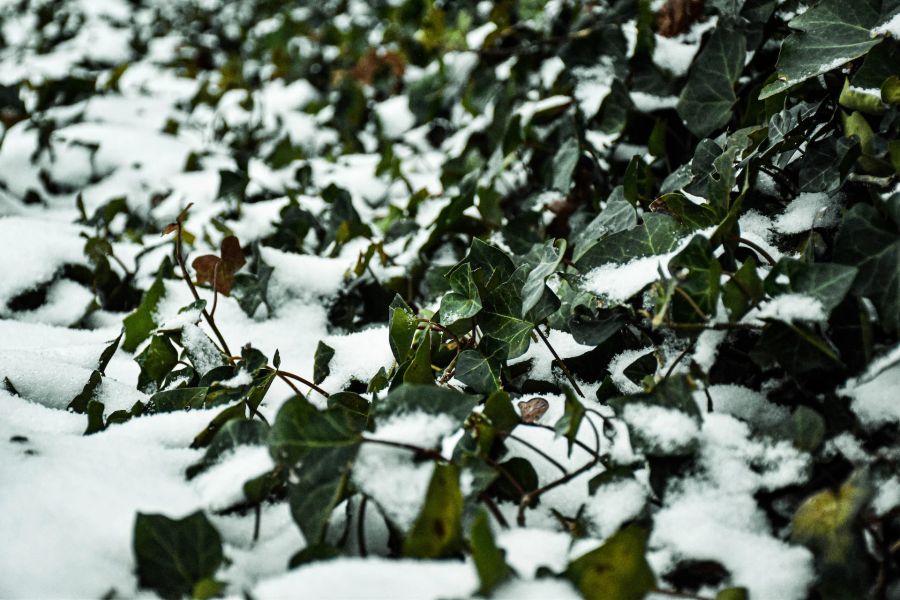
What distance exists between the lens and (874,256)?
25.7 inches

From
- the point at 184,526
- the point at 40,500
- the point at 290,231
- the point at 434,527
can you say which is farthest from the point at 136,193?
the point at 434,527

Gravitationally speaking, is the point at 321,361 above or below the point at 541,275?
below

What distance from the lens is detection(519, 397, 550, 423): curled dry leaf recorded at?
771mm

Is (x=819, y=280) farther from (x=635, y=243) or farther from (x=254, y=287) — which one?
(x=254, y=287)

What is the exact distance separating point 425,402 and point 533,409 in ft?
0.59

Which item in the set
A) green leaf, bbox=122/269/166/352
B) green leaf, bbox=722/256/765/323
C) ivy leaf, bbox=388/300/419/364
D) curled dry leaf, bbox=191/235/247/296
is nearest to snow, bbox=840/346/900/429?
green leaf, bbox=722/256/765/323

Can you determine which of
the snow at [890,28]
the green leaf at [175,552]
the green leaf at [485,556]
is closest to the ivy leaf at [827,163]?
the snow at [890,28]

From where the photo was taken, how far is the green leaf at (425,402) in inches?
25.0

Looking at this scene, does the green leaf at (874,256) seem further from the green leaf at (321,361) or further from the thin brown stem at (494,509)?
the green leaf at (321,361)

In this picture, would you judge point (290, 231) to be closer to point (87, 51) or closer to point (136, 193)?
point (136, 193)

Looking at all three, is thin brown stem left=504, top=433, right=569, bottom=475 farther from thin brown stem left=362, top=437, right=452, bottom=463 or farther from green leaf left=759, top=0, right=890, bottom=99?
green leaf left=759, top=0, right=890, bottom=99

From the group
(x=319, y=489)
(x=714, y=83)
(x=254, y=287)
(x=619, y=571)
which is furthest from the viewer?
(x=254, y=287)

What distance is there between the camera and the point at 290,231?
1.42 meters

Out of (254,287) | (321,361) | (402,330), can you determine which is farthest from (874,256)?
(254,287)
